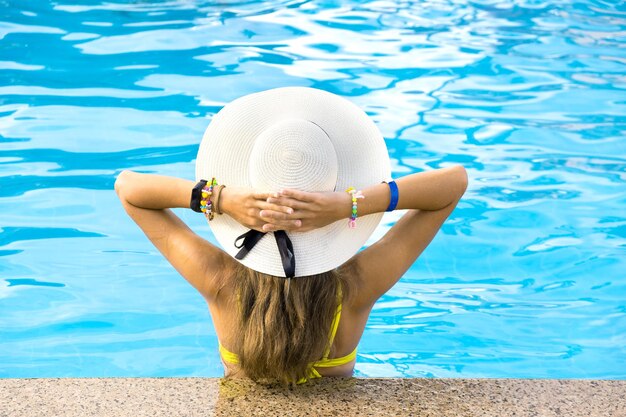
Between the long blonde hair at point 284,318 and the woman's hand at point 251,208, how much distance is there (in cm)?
19

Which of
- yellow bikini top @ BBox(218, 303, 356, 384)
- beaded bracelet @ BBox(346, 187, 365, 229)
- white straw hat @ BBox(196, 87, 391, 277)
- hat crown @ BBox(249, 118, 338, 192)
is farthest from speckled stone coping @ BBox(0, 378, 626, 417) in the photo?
hat crown @ BBox(249, 118, 338, 192)

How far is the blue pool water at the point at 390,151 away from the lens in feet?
→ 15.1

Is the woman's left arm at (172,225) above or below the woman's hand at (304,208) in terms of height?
below

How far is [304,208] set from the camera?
2518 mm

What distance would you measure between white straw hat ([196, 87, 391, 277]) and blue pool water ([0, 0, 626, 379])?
1.95 m

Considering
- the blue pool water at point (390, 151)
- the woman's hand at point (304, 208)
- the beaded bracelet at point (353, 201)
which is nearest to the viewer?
the woman's hand at point (304, 208)

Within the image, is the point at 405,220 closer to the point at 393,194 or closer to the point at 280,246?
the point at 393,194

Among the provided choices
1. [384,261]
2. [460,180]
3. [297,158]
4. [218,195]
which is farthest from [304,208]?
[460,180]

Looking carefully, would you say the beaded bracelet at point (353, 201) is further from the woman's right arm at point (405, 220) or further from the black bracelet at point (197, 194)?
the black bracelet at point (197, 194)

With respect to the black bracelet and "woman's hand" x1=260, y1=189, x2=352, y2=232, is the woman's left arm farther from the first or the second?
"woman's hand" x1=260, y1=189, x2=352, y2=232

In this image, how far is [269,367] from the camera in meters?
2.76

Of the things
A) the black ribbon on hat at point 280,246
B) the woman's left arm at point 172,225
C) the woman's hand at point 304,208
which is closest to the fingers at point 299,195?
the woman's hand at point 304,208

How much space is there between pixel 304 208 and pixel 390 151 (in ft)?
12.9

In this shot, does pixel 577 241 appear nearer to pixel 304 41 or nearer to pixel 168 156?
pixel 168 156
